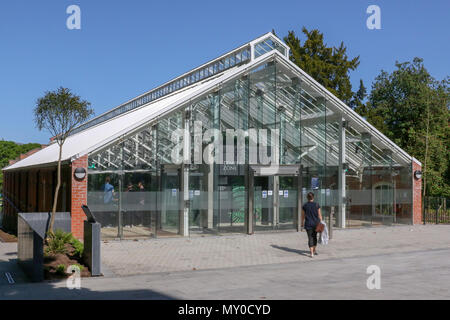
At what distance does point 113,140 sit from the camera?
54.1ft

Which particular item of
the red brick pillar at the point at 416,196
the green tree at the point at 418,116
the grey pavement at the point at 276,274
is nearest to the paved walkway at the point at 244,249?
the grey pavement at the point at 276,274

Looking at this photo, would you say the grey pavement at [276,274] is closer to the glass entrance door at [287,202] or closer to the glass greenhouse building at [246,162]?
the glass greenhouse building at [246,162]

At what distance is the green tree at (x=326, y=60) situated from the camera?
4675cm

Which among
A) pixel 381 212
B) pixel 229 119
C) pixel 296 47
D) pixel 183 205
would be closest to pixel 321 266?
pixel 183 205

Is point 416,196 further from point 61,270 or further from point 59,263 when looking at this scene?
point 61,270

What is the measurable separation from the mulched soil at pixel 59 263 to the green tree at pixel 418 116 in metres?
23.3

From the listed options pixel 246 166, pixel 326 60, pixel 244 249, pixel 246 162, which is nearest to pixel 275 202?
pixel 246 166

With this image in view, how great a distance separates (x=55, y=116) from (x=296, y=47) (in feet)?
121

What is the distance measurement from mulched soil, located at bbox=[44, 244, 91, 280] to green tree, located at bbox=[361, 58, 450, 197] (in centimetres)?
2332

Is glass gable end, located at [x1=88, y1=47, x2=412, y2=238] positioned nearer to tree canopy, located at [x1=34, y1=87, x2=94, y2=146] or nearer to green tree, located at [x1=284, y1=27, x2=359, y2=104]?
tree canopy, located at [x1=34, y1=87, x2=94, y2=146]

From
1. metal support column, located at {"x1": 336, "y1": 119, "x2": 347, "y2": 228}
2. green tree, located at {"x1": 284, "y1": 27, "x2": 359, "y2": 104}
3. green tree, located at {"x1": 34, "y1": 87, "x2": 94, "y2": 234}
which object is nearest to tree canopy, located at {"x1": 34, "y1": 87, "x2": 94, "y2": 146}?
green tree, located at {"x1": 34, "y1": 87, "x2": 94, "y2": 234}

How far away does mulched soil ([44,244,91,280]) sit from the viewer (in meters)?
10.5

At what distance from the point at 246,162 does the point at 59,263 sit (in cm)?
878

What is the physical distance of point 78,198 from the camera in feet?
52.8
